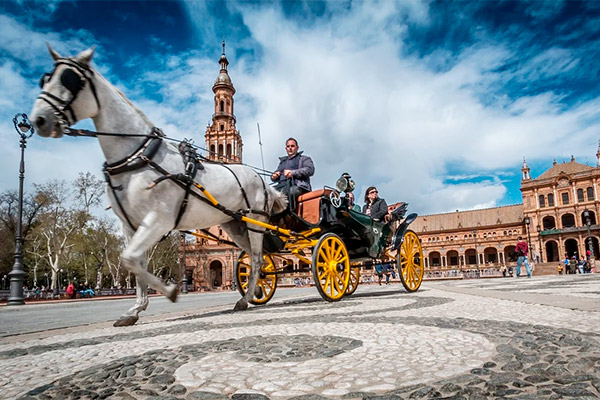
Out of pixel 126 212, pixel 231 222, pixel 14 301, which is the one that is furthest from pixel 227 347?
pixel 14 301

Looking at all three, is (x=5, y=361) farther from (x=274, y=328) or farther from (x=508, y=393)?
(x=508, y=393)

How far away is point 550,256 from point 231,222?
73.4 m

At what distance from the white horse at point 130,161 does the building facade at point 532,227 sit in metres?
46.6

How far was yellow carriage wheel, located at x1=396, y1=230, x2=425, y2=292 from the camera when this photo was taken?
822 centimetres

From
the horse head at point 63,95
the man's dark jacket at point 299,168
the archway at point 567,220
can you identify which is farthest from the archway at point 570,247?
the horse head at point 63,95

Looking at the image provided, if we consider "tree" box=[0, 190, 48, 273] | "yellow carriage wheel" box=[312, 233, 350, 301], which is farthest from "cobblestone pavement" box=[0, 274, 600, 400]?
"tree" box=[0, 190, 48, 273]

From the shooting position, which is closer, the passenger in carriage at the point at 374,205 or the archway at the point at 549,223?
the passenger in carriage at the point at 374,205

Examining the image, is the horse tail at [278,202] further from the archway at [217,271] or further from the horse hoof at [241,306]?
the archway at [217,271]

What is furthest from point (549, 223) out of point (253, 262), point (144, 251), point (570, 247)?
point (144, 251)

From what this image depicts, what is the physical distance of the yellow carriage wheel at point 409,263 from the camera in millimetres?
8222

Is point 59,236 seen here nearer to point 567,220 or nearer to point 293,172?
point 293,172

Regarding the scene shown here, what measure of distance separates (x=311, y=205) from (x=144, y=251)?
2856mm

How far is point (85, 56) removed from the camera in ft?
13.4

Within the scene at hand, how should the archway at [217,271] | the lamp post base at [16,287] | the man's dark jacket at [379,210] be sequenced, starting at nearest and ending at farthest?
the man's dark jacket at [379,210], the lamp post base at [16,287], the archway at [217,271]
